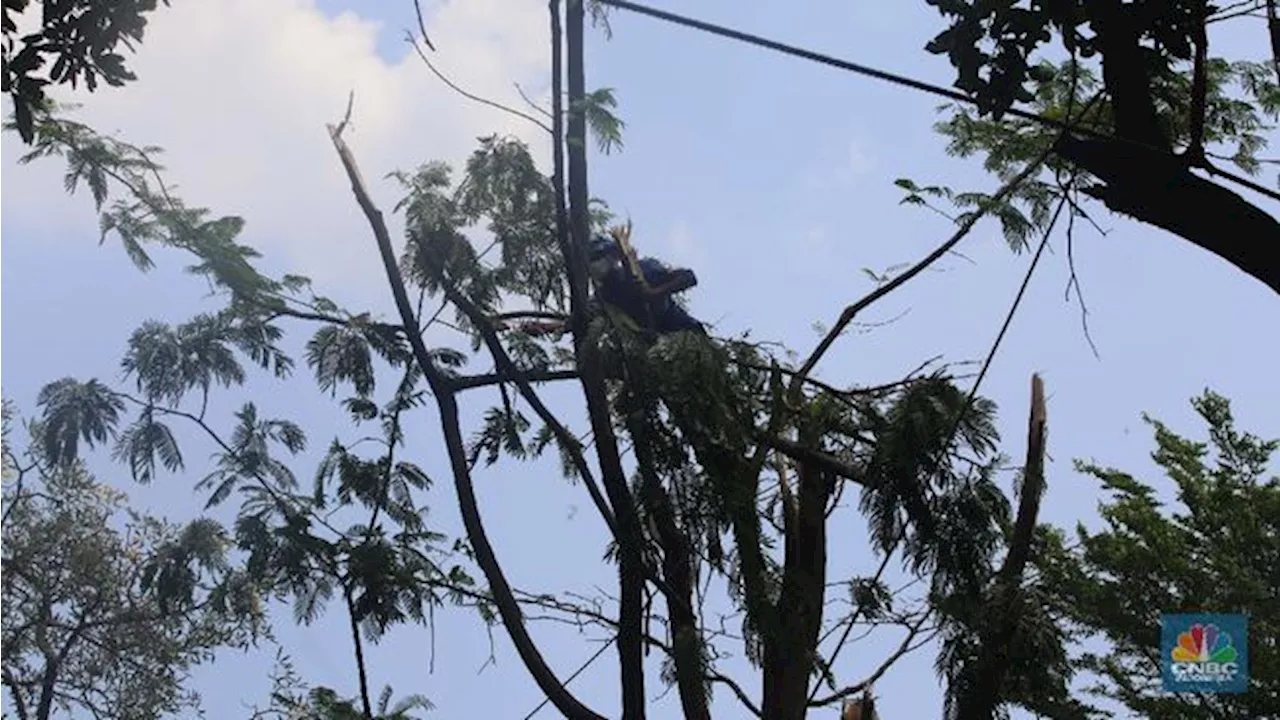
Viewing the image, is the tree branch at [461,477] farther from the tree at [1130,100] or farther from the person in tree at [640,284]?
the tree at [1130,100]

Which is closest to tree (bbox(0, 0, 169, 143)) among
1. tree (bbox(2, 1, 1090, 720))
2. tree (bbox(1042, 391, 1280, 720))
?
tree (bbox(2, 1, 1090, 720))

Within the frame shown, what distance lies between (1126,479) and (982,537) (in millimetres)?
8381

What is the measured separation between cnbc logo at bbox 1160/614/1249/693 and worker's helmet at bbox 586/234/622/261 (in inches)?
278

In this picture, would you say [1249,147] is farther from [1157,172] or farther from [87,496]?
[87,496]

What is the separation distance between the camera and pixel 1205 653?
10445 millimetres

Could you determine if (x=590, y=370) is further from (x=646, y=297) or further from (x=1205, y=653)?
(x=1205, y=653)

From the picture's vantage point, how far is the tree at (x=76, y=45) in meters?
2.46

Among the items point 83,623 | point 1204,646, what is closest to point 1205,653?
point 1204,646

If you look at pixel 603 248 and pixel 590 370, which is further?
pixel 603 248

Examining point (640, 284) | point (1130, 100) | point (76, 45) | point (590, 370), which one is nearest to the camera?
point (1130, 100)

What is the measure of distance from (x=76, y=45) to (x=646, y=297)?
59.4 inches

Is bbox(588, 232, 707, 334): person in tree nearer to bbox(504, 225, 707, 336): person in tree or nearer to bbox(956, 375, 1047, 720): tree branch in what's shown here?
bbox(504, 225, 707, 336): person in tree

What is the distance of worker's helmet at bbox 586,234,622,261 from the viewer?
12.0ft

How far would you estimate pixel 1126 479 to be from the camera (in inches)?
451
